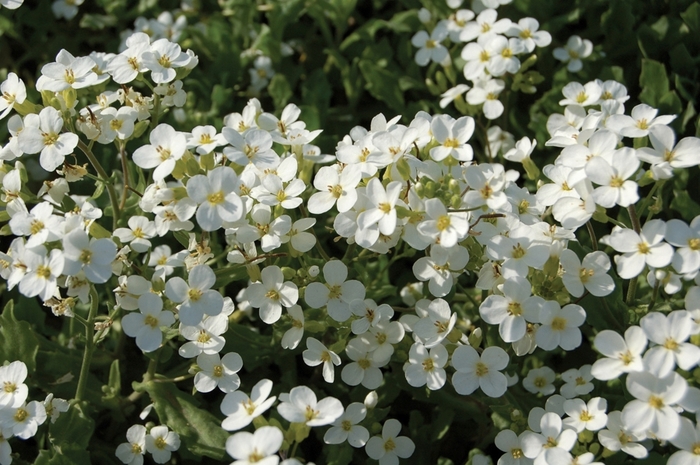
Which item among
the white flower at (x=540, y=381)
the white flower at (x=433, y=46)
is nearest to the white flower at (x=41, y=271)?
the white flower at (x=540, y=381)

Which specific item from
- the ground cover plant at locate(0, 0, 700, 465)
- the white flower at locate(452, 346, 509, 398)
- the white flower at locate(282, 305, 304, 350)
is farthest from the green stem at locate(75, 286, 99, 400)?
the white flower at locate(452, 346, 509, 398)

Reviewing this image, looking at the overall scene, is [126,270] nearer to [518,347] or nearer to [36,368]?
[36,368]

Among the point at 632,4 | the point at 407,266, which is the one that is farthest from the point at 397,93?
the point at 632,4

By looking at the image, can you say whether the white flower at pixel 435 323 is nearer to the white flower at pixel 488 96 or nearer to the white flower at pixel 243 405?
the white flower at pixel 243 405

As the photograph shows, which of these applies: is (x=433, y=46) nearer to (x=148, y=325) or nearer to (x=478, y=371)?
(x=478, y=371)

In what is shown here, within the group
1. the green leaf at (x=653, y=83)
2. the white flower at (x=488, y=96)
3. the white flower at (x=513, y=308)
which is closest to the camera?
the white flower at (x=513, y=308)

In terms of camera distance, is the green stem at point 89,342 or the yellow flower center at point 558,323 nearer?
the yellow flower center at point 558,323

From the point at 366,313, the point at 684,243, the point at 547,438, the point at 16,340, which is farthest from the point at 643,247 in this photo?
the point at 16,340
